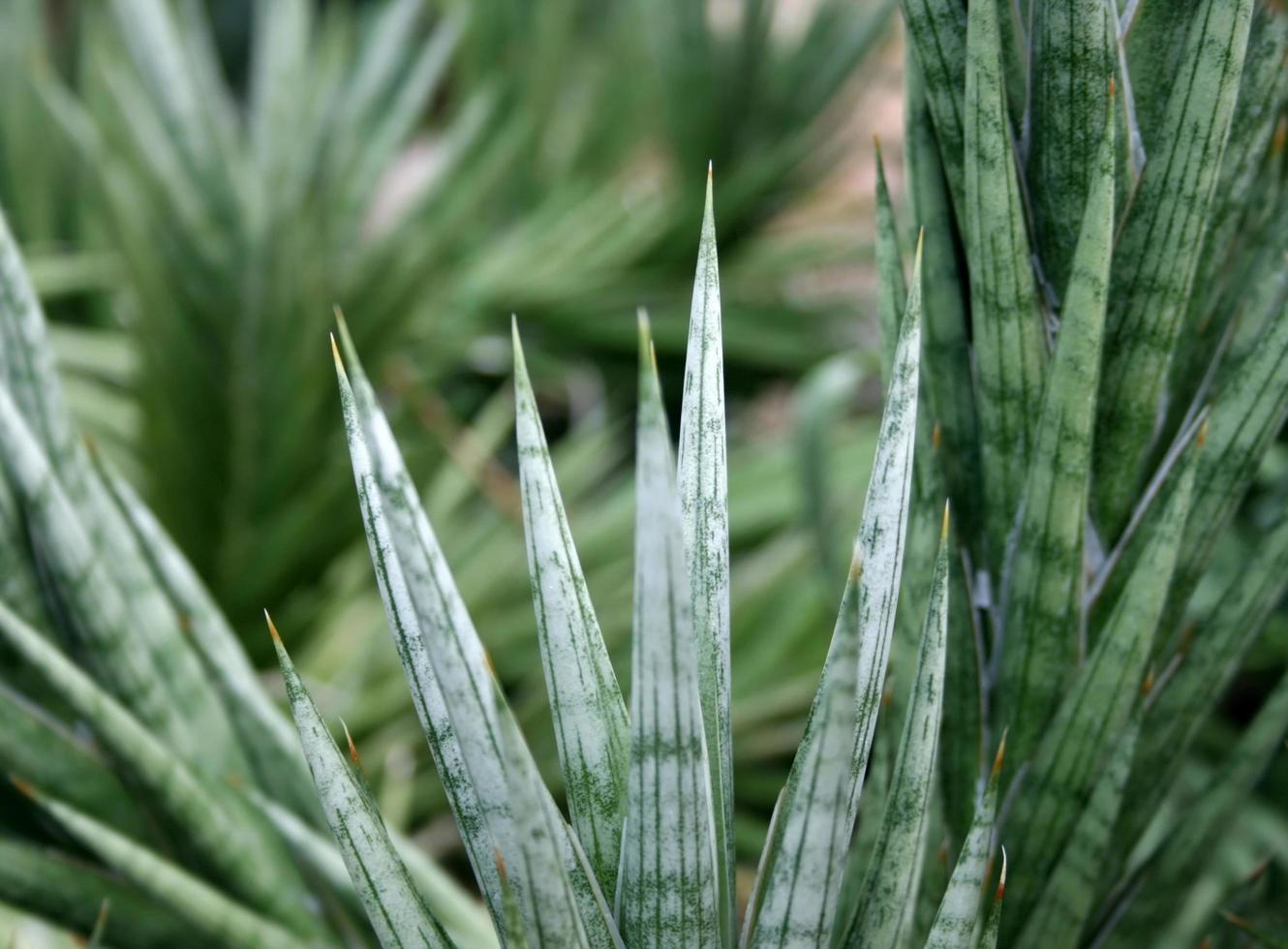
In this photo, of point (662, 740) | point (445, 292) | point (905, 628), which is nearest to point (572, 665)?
point (662, 740)

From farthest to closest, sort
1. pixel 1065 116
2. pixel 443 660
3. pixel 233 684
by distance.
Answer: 1. pixel 233 684
2. pixel 1065 116
3. pixel 443 660

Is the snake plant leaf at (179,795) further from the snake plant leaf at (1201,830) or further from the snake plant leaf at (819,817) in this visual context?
the snake plant leaf at (1201,830)

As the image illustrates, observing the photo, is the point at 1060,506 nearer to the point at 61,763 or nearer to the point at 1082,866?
the point at 1082,866

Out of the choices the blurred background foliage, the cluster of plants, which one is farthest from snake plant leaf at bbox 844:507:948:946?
the blurred background foliage

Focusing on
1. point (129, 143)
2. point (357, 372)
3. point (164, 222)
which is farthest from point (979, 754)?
point (129, 143)

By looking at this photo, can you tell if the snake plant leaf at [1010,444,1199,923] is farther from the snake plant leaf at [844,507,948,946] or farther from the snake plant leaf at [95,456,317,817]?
the snake plant leaf at [95,456,317,817]

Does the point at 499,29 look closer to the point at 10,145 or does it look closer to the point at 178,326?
the point at 10,145

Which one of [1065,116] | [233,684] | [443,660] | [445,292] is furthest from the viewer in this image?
[445,292]

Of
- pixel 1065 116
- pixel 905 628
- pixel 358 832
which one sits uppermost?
pixel 1065 116
